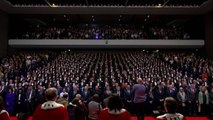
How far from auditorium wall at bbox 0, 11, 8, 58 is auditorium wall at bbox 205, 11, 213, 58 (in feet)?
57.5

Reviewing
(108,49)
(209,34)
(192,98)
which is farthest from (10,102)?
(209,34)

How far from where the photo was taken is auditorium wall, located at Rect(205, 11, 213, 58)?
20.8 m

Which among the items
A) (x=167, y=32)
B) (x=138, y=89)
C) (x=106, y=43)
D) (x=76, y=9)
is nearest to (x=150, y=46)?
(x=167, y=32)

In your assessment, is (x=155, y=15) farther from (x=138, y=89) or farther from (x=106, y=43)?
(x=138, y=89)

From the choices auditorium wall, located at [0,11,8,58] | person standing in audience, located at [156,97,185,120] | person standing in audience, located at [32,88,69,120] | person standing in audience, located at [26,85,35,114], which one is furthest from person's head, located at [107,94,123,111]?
Result: auditorium wall, located at [0,11,8,58]

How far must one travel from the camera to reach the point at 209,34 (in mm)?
21297

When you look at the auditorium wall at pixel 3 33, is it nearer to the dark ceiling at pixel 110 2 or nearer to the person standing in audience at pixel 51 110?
the dark ceiling at pixel 110 2

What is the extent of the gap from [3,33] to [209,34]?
58.4 feet

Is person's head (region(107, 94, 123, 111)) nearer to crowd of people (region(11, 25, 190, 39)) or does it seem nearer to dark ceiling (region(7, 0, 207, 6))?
dark ceiling (region(7, 0, 207, 6))

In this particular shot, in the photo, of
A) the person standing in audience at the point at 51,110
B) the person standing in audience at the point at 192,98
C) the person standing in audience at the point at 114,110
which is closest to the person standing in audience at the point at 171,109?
the person standing in audience at the point at 114,110

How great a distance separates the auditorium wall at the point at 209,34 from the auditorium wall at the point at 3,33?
17.5m

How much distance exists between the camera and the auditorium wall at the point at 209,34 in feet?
68.1

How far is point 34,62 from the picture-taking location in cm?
1808

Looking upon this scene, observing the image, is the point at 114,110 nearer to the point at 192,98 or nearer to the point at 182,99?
the point at 182,99
